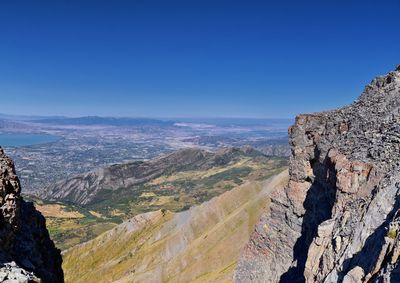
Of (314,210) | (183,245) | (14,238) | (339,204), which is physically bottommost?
(183,245)

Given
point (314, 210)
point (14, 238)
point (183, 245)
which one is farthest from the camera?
point (183, 245)

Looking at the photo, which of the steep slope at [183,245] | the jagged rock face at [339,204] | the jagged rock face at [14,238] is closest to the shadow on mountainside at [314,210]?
the jagged rock face at [339,204]

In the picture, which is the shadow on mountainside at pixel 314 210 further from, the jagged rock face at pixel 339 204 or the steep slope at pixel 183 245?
the steep slope at pixel 183 245

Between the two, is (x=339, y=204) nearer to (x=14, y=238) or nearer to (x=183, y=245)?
(x=14, y=238)

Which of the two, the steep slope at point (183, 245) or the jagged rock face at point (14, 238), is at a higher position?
the jagged rock face at point (14, 238)

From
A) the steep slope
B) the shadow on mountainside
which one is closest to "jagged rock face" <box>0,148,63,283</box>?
the shadow on mountainside

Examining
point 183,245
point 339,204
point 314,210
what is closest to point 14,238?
point 339,204

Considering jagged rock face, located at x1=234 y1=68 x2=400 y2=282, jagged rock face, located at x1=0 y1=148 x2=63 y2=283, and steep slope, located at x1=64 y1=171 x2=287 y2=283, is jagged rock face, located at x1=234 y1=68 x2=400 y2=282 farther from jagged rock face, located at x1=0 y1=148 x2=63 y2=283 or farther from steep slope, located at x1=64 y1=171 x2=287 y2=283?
jagged rock face, located at x1=0 y1=148 x2=63 y2=283
